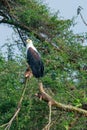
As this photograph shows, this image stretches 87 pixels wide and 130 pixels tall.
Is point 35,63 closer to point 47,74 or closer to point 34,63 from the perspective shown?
point 34,63

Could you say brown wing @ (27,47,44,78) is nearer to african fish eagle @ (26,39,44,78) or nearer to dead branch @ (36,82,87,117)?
african fish eagle @ (26,39,44,78)

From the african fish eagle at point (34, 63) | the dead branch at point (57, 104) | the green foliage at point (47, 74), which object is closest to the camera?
the dead branch at point (57, 104)

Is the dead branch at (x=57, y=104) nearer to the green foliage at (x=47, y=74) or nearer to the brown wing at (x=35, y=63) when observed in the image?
the green foliage at (x=47, y=74)

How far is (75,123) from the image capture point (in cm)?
673

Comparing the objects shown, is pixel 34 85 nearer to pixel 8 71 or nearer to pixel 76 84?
pixel 8 71

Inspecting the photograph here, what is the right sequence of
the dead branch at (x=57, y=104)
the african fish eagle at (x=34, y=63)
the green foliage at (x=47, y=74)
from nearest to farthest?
the dead branch at (x=57, y=104)
the african fish eagle at (x=34, y=63)
the green foliage at (x=47, y=74)

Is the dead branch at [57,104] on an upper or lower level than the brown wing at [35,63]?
lower

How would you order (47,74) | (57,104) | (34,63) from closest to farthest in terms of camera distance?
(57,104) → (34,63) → (47,74)

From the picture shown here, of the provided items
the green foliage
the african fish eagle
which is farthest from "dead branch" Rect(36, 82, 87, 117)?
the african fish eagle

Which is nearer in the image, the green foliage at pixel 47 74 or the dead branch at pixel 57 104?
the dead branch at pixel 57 104

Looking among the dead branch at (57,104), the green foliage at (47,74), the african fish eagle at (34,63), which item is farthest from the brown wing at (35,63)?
the dead branch at (57,104)

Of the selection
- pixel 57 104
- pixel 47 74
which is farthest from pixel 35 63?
pixel 47 74

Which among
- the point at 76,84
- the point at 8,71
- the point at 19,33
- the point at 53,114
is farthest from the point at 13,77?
the point at 19,33

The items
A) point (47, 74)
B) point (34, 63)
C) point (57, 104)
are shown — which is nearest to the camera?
point (57, 104)
